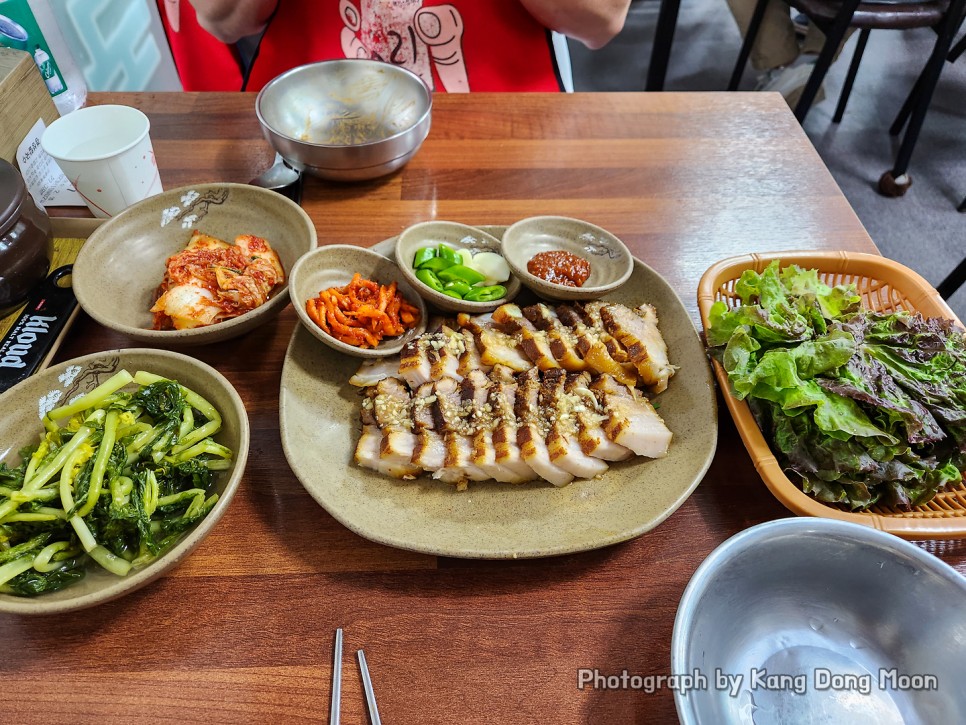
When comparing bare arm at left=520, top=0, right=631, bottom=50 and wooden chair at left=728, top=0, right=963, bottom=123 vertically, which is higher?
bare arm at left=520, top=0, right=631, bottom=50

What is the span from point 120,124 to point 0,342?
2.69 feet

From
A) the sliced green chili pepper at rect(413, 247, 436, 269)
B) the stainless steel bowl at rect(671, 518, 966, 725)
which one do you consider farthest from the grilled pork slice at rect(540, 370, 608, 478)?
the sliced green chili pepper at rect(413, 247, 436, 269)

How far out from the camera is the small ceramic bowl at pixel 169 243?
1648mm

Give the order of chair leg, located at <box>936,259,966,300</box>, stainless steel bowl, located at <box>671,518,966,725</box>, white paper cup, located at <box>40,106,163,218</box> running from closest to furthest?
stainless steel bowl, located at <box>671,518,966,725</box>, white paper cup, located at <box>40,106,163,218</box>, chair leg, located at <box>936,259,966,300</box>

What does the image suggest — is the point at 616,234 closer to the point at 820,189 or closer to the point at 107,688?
the point at 820,189

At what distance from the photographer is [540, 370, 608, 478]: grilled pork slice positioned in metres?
1.45

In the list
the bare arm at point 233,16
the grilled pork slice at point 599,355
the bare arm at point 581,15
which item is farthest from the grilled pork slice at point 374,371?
the bare arm at point 233,16

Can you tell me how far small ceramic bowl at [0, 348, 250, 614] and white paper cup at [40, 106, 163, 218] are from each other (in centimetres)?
76

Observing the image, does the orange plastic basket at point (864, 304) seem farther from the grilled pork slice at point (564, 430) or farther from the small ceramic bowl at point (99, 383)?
the small ceramic bowl at point (99, 383)

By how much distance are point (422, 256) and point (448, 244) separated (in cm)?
13

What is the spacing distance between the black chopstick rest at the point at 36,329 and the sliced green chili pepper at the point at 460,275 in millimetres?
1045

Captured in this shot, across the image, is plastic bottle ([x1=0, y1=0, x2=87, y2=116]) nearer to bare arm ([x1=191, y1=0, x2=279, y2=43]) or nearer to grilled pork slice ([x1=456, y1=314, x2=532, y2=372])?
bare arm ([x1=191, y1=0, x2=279, y2=43])

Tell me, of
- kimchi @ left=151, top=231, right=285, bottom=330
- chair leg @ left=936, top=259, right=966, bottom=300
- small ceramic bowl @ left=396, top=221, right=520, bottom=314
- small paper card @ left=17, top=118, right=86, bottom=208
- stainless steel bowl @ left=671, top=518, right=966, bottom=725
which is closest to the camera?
stainless steel bowl @ left=671, top=518, right=966, bottom=725

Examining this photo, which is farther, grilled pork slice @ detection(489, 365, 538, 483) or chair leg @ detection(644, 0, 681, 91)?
chair leg @ detection(644, 0, 681, 91)
